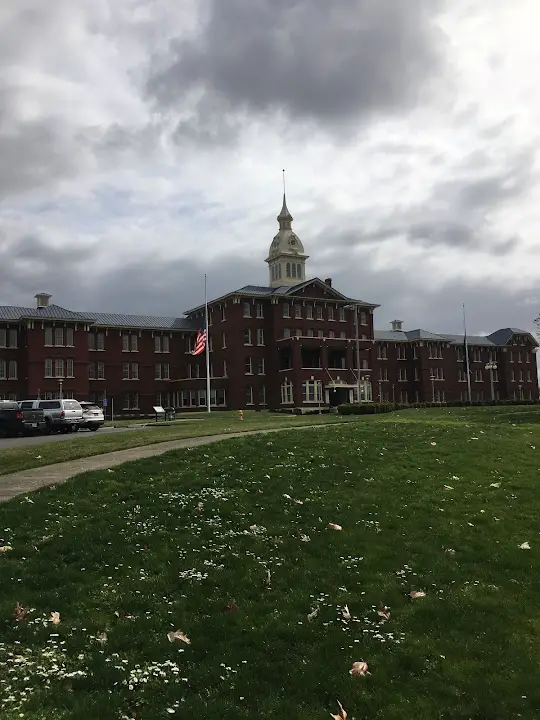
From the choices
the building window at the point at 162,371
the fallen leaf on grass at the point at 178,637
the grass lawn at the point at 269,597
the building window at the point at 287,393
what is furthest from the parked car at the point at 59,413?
the building window at the point at 162,371

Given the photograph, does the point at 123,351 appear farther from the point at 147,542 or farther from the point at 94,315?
the point at 147,542

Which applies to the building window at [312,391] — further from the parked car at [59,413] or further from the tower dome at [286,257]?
the parked car at [59,413]

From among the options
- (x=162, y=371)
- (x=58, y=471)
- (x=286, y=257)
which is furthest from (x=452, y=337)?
(x=58, y=471)

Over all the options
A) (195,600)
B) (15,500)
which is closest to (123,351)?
(15,500)

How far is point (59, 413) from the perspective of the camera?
1539 inches

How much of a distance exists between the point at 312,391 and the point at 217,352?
42.9ft

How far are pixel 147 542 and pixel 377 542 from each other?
136 inches

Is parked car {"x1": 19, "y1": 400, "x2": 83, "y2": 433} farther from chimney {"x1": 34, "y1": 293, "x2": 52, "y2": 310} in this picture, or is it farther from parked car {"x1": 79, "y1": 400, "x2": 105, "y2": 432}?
chimney {"x1": 34, "y1": 293, "x2": 52, "y2": 310}

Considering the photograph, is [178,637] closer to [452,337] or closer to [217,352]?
[217,352]

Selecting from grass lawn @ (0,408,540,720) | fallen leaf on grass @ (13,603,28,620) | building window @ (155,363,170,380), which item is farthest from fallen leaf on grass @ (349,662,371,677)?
building window @ (155,363,170,380)

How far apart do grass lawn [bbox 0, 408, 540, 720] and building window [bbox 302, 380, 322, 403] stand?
59158 mm

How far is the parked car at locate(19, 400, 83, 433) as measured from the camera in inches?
1527

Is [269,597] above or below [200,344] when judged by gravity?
below

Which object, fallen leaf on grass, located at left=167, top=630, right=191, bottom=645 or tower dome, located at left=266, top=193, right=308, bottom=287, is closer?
fallen leaf on grass, located at left=167, top=630, right=191, bottom=645
